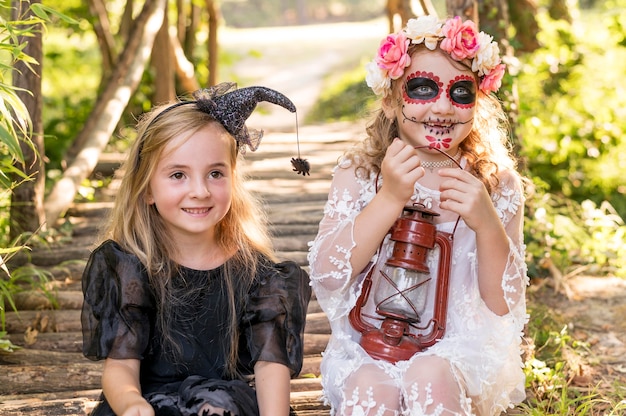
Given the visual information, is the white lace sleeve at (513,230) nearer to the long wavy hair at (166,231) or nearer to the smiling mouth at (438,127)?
the smiling mouth at (438,127)

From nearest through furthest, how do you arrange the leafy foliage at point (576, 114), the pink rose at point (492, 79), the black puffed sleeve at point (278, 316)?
the black puffed sleeve at point (278, 316) → the pink rose at point (492, 79) → the leafy foliage at point (576, 114)

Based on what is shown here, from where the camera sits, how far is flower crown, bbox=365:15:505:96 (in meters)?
2.52

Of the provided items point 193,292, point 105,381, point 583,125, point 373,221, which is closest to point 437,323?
point 373,221

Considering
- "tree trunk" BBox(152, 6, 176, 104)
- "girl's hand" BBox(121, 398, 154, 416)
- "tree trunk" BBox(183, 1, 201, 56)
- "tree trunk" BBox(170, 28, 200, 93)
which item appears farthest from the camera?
"tree trunk" BBox(183, 1, 201, 56)

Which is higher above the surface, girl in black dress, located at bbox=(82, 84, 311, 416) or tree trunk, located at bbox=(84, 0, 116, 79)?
tree trunk, located at bbox=(84, 0, 116, 79)

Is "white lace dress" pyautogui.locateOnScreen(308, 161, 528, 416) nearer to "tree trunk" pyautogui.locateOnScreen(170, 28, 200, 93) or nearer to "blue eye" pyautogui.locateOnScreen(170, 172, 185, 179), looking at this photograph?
"blue eye" pyautogui.locateOnScreen(170, 172, 185, 179)

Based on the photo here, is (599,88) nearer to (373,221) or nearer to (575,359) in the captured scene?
(575,359)

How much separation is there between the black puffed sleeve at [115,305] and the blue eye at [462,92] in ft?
3.51

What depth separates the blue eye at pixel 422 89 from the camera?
253 centimetres

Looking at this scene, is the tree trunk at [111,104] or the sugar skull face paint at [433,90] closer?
the sugar skull face paint at [433,90]

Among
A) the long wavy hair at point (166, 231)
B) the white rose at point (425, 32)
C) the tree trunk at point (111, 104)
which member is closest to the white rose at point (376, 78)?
the white rose at point (425, 32)

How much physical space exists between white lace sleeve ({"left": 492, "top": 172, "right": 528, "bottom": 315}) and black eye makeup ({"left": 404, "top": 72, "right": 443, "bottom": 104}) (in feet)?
1.26

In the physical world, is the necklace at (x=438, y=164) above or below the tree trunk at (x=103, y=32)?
below

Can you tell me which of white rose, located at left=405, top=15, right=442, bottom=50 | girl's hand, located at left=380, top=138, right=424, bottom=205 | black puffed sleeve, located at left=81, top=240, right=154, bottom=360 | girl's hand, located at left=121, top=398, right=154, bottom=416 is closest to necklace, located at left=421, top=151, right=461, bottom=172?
girl's hand, located at left=380, top=138, right=424, bottom=205
